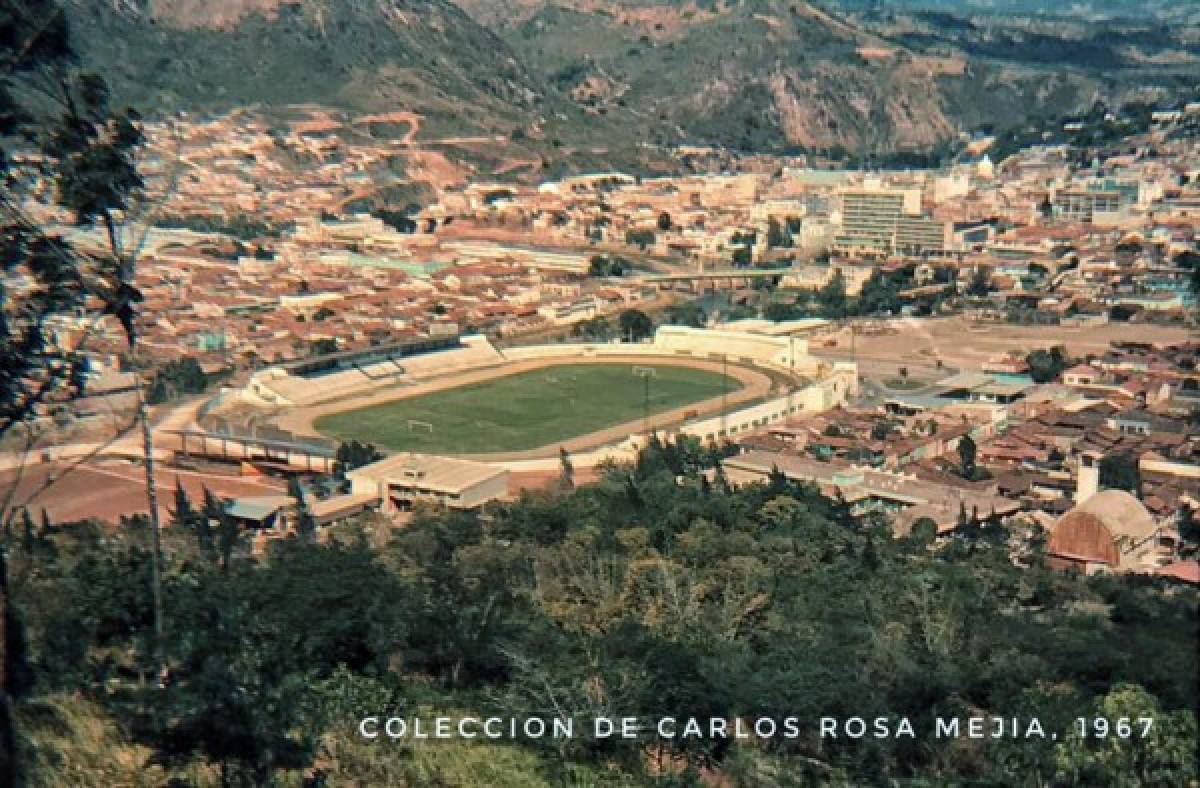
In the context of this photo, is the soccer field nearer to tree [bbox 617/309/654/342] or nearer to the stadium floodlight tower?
the stadium floodlight tower

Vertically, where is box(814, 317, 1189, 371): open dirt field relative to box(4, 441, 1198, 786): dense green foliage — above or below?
below

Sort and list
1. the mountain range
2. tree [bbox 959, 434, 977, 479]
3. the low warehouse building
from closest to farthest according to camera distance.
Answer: the low warehouse building → tree [bbox 959, 434, 977, 479] → the mountain range

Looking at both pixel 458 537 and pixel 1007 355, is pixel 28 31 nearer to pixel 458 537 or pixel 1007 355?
pixel 458 537

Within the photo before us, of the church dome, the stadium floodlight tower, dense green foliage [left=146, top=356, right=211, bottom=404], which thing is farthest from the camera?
dense green foliage [left=146, top=356, right=211, bottom=404]

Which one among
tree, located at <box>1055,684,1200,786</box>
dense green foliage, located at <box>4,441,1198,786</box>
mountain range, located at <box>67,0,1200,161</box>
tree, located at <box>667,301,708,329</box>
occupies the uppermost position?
mountain range, located at <box>67,0,1200,161</box>

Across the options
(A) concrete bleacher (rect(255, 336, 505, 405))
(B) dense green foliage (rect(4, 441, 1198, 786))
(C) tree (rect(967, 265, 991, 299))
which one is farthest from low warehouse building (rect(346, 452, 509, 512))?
(C) tree (rect(967, 265, 991, 299))

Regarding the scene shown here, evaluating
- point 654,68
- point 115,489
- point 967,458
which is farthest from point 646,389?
point 654,68
